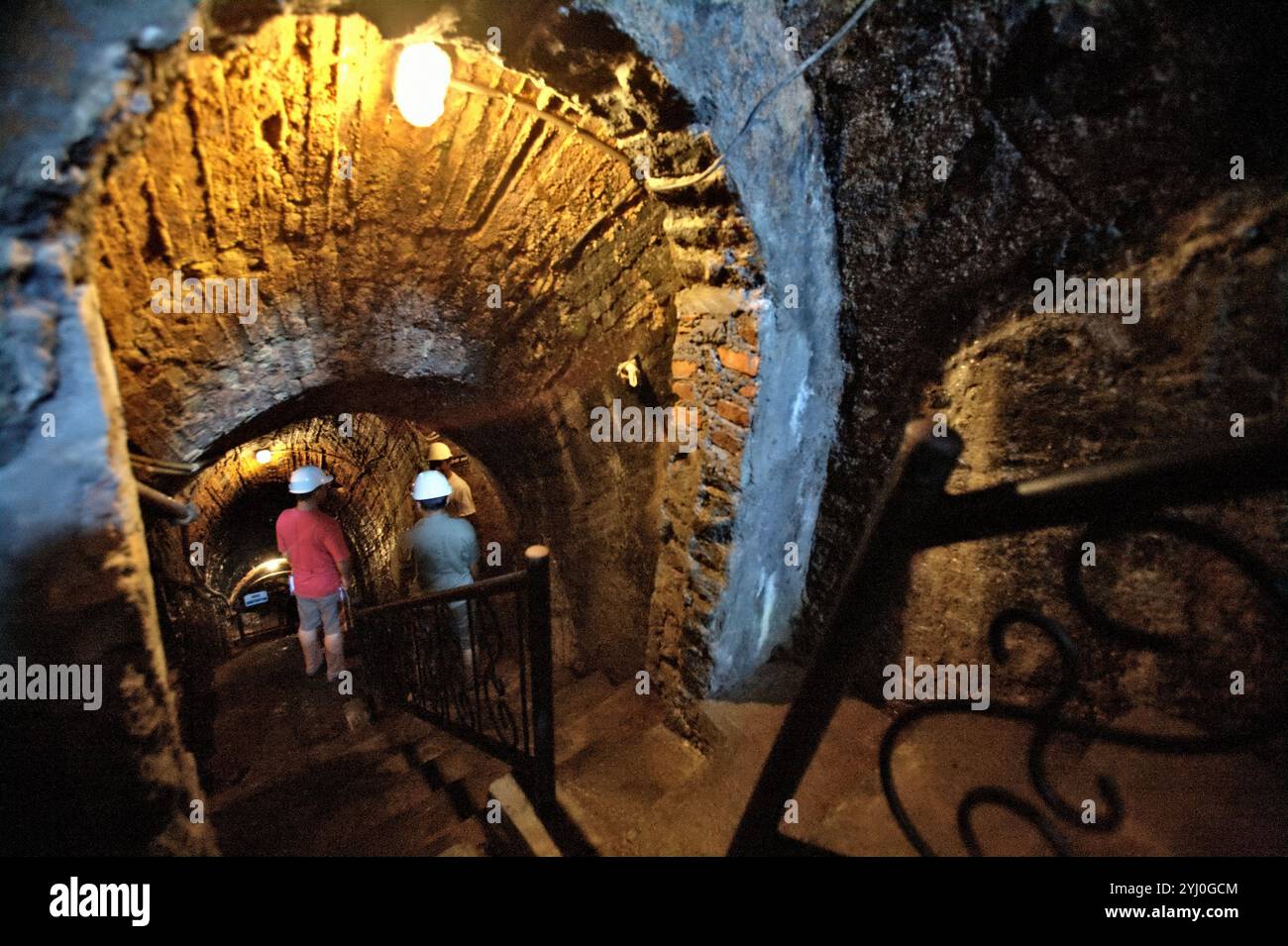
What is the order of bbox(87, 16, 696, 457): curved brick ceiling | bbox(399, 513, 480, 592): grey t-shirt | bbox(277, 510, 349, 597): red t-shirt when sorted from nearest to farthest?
bbox(87, 16, 696, 457): curved brick ceiling
bbox(399, 513, 480, 592): grey t-shirt
bbox(277, 510, 349, 597): red t-shirt

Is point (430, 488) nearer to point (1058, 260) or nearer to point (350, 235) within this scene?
point (350, 235)

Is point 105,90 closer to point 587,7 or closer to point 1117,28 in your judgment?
point 587,7

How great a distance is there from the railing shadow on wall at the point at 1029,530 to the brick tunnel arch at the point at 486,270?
1516 mm

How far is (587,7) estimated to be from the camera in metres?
1.88

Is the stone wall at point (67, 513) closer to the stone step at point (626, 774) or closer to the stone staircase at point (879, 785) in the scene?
the stone step at point (626, 774)

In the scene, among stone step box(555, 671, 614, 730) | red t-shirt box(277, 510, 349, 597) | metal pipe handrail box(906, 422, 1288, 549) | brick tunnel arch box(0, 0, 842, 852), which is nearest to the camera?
metal pipe handrail box(906, 422, 1288, 549)

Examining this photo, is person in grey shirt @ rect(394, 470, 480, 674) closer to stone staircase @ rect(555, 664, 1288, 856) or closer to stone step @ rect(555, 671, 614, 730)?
stone step @ rect(555, 671, 614, 730)

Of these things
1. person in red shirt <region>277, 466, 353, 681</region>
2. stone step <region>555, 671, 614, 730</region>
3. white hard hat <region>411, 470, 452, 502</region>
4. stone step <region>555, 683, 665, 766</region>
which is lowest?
stone step <region>555, 671, 614, 730</region>

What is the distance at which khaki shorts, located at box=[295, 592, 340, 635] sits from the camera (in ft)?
17.4

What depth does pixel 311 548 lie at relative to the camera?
512 cm

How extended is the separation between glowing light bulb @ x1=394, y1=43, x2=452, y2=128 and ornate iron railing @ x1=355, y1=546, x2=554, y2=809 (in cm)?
190

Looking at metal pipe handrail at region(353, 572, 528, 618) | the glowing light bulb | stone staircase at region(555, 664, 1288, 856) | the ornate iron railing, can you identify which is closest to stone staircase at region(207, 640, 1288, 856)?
stone staircase at region(555, 664, 1288, 856)

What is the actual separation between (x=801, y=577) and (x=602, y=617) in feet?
6.17
